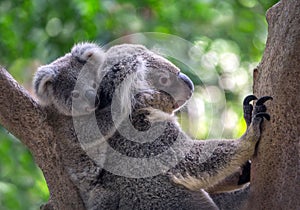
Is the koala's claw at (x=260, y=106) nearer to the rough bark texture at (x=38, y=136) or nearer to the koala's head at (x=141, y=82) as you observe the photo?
the koala's head at (x=141, y=82)

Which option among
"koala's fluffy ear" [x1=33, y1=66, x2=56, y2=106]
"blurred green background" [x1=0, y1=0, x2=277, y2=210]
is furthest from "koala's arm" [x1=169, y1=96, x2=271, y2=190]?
"blurred green background" [x1=0, y1=0, x2=277, y2=210]

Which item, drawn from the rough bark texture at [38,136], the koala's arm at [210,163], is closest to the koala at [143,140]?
the koala's arm at [210,163]

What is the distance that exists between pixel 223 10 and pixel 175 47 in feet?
8.59

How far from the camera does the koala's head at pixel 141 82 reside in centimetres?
333

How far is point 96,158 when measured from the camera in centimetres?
324

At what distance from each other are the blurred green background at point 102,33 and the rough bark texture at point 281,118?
1.63m

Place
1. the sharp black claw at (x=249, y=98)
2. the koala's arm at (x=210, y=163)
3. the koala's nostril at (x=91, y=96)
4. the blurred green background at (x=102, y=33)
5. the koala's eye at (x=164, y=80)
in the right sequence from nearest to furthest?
the sharp black claw at (x=249, y=98) < the koala's arm at (x=210, y=163) < the koala's nostril at (x=91, y=96) < the koala's eye at (x=164, y=80) < the blurred green background at (x=102, y=33)

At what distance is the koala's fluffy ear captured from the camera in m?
3.37

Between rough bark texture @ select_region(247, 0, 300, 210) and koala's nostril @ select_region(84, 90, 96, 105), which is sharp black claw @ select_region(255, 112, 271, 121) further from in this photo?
koala's nostril @ select_region(84, 90, 96, 105)

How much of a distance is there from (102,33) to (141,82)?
7.36 ft

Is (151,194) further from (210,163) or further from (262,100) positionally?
(262,100)

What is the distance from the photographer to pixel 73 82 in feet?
11.5

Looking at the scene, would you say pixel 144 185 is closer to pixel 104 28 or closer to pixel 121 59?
pixel 121 59

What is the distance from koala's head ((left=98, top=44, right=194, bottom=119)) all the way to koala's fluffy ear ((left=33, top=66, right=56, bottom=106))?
0.99 ft
